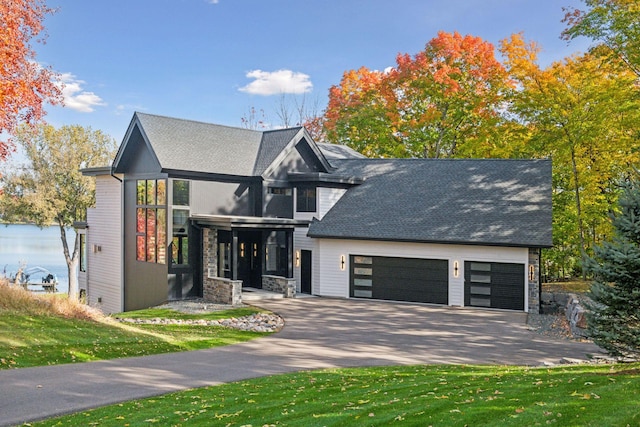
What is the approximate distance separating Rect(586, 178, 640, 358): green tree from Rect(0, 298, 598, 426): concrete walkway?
351 cm

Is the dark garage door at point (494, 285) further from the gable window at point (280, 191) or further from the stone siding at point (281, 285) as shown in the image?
the gable window at point (280, 191)

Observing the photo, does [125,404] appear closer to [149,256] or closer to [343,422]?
[343,422]

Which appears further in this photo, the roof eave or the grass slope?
the roof eave

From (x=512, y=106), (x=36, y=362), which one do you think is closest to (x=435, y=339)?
(x=36, y=362)

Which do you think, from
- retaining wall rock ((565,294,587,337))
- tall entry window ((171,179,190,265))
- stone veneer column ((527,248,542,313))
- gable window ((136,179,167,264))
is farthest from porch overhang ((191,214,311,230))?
retaining wall rock ((565,294,587,337))

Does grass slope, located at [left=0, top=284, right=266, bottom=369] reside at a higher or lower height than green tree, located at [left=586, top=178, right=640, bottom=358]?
lower

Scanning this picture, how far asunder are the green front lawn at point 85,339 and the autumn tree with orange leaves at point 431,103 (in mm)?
23743

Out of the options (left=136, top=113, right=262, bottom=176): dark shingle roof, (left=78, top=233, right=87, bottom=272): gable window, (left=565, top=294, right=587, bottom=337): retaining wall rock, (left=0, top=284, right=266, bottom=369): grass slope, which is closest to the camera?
(left=0, top=284, right=266, bottom=369): grass slope

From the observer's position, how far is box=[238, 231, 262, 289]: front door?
1089 inches

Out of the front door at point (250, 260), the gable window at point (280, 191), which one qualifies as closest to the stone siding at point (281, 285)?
the front door at point (250, 260)

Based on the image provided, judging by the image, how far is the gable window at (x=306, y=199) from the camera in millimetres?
28328

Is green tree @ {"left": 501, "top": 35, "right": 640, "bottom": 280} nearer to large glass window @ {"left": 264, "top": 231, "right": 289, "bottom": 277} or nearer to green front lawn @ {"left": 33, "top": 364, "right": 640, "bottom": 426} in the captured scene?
large glass window @ {"left": 264, "top": 231, "right": 289, "bottom": 277}

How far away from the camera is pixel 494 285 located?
76.9 ft

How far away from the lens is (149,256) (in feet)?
85.4
